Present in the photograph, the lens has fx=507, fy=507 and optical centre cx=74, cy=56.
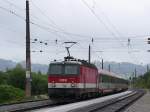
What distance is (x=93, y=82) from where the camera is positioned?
147 ft

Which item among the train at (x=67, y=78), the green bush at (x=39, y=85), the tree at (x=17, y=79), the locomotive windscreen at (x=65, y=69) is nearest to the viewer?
the train at (x=67, y=78)

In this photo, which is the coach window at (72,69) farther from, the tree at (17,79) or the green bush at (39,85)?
the tree at (17,79)

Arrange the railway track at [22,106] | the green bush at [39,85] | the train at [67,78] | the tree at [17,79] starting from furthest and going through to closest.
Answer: the tree at [17,79] < the green bush at [39,85] < the train at [67,78] < the railway track at [22,106]

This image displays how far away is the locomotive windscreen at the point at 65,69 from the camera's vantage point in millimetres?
37531

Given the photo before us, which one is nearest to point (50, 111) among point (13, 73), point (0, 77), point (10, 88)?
point (10, 88)

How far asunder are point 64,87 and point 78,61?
2496 mm

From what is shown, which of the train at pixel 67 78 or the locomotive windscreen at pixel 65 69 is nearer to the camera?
the train at pixel 67 78

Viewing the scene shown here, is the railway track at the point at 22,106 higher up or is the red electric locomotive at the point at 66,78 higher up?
the red electric locomotive at the point at 66,78

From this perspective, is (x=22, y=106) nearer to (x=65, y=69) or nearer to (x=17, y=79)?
(x=65, y=69)

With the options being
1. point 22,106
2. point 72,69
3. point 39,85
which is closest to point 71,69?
point 72,69

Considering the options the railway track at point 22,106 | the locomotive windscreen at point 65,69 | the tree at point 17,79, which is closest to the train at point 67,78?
the locomotive windscreen at point 65,69

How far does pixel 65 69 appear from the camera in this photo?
37594 mm

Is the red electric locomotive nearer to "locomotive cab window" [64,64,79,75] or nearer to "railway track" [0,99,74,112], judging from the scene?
"locomotive cab window" [64,64,79,75]

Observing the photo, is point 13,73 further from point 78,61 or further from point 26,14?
point 78,61
